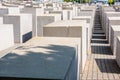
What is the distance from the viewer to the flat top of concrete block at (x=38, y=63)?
3.20 m

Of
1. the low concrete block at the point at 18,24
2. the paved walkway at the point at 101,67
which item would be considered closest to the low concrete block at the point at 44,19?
the low concrete block at the point at 18,24

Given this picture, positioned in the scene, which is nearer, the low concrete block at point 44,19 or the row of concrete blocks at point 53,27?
the row of concrete blocks at point 53,27

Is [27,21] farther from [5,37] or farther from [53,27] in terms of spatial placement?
[53,27]

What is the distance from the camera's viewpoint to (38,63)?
363cm

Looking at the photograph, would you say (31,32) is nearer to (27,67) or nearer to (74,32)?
(74,32)

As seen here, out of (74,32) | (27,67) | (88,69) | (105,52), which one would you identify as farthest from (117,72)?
(27,67)

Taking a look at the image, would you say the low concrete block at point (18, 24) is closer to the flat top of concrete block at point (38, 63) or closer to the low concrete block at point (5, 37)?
the low concrete block at point (5, 37)

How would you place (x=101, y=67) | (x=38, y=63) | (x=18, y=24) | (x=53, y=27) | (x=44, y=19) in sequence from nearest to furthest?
(x=38, y=63), (x=53, y=27), (x=101, y=67), (x=18, y=24), (x=44, y=19)

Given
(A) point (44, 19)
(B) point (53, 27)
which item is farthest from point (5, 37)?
(A) point (44, 19)

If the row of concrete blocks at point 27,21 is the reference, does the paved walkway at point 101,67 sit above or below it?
below

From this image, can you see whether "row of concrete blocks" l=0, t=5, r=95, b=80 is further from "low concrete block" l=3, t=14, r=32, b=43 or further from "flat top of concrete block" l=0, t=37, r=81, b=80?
"flat top of concrete block" l=0, t=37, r=81, b=80

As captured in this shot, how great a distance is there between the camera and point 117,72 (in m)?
8.03

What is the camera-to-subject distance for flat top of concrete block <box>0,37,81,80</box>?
10.5 feet

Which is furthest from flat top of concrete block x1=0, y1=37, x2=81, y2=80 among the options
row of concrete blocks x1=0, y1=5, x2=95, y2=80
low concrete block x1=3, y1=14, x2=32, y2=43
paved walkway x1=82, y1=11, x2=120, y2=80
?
low concrete block x1=3, y1=14, x2=32, y2=43
